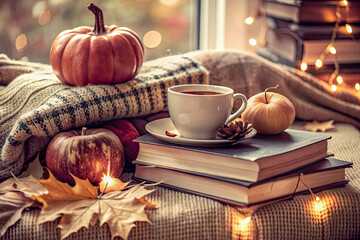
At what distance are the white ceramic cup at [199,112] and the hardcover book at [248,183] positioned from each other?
0.29 ft

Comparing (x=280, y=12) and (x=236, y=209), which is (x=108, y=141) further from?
(x=280, y=12)

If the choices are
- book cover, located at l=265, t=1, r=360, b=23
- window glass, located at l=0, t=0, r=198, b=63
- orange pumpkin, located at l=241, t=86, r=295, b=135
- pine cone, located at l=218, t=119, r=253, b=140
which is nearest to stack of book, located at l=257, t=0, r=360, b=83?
book cover, located at l=265, t=1, r=360, b=23

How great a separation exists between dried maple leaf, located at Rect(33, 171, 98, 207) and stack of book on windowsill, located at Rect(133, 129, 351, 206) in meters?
0.12

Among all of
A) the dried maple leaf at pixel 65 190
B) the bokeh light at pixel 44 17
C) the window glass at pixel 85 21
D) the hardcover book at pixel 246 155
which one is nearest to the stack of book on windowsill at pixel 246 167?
the hardcover book at pixel 246 155

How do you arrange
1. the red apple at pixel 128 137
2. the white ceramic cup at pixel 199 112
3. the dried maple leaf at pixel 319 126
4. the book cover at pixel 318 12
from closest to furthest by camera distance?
the white ceramic cup at pixel 199 112 < the red apple at pixel 128 137 < the dried maple leaf at pixel 319 126 < the book cover at pixel 318 12

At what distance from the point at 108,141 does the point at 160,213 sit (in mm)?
186

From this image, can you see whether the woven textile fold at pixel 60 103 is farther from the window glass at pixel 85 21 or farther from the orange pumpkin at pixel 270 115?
the window glass at pixel 85 21

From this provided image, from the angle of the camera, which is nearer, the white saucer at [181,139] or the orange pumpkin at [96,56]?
the white saucer at [181,139]

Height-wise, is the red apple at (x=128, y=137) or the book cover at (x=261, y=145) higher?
the book cover at (x=261, y=145)

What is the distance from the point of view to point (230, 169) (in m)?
0.72

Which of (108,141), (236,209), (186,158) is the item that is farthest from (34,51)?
(236,209)

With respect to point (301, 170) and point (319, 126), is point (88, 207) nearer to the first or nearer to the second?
Result: point (301, 170)

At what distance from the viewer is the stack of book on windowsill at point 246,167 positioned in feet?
2.31

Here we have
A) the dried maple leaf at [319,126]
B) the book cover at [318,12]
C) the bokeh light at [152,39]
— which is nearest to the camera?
the dried maple leaf at [319,126]
